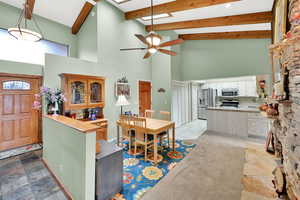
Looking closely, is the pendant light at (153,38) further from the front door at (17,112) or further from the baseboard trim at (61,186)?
the front door at (17,112)

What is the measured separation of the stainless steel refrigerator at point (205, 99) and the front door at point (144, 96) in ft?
10.7

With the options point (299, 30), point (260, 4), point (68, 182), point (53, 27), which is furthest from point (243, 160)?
point (53, 27)

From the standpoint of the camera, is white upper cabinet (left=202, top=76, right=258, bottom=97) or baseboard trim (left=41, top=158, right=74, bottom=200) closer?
baseboard trim (left=41, top=158, right=74, bottom=200)

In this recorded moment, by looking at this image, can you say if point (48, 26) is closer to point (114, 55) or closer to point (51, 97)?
point (114, 55)

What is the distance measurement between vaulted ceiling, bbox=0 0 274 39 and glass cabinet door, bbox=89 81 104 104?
2.46 meters

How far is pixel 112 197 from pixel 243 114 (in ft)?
15.3

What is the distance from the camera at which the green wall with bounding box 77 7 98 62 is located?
3.93 metres

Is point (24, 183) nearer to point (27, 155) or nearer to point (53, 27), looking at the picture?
point (27, 155)

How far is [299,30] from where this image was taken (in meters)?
1.29

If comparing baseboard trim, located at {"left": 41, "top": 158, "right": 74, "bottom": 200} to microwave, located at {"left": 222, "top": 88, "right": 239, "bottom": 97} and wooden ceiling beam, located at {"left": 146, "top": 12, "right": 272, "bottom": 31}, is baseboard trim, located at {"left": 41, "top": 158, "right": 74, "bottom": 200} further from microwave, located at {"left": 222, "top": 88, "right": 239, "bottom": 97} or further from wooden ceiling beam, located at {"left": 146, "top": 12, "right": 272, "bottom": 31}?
microwave, located at {"left": 222, "top": 88, "right": 239, "bottom": 97}

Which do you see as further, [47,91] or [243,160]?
[243,160]

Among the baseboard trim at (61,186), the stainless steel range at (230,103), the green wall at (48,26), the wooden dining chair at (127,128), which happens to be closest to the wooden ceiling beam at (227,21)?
the stainless steel range at (230,103)

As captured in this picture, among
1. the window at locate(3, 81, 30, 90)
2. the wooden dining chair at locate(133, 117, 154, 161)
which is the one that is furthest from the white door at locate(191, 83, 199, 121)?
the window at locate(3, 81, 30, 90)

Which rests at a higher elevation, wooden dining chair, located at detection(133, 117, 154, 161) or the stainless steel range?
the stainless steel range
